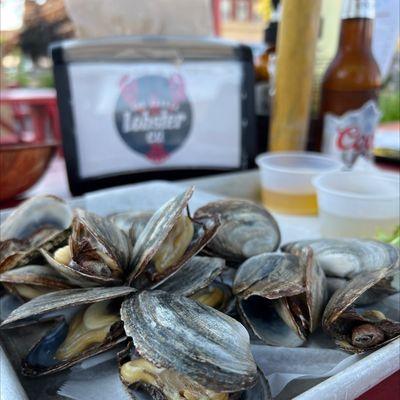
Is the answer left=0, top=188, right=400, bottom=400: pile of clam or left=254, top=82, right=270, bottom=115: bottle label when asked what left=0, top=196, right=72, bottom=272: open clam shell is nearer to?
left=0, top=188, right=400, bottom=400: pile of clam

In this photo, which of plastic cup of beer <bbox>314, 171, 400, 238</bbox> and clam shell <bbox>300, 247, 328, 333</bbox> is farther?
plastic cup of beer <bbox>314, 171, 400, 238</bbox>

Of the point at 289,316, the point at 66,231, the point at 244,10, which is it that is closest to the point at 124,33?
the point at 66,231

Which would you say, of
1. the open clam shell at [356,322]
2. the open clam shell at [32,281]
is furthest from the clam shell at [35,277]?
the open clam shell at [356,322]

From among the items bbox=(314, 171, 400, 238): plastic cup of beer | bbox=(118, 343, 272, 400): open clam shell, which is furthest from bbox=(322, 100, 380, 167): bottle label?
bbox=(118, 343, 272, 400): open clam shell

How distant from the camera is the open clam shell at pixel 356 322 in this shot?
314mm

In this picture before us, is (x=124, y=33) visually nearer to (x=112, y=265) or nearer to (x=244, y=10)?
(x=112, y=265)

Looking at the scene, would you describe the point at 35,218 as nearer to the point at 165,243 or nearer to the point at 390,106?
the point at 165,243

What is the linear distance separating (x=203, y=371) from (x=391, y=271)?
0.20 metres

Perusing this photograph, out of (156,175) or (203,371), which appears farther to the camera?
(156,175)

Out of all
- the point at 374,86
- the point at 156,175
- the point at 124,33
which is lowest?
the point at 156,175

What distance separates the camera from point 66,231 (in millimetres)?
392

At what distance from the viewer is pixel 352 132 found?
31.8 inches

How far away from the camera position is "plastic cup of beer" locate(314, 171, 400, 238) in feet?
1.94

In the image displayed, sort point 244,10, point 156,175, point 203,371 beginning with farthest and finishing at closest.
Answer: point 244,10, point 156,175, point 203,371
